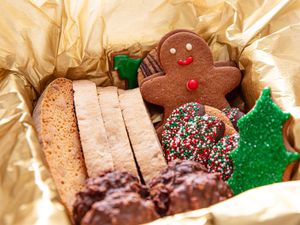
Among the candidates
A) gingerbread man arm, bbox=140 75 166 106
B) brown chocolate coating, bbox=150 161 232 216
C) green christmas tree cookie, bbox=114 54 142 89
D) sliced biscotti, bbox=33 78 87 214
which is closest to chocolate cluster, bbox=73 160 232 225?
brown chocolate coating, bbox=150 161 232 216

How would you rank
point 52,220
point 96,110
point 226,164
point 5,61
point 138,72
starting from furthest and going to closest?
point 138,72 → point 5,61 → point 96,110 → point 226,164 → point 52,220

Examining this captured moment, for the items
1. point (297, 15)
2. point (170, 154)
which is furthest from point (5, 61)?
point (297, 15)

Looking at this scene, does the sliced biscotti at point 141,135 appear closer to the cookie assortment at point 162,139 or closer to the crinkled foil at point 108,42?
the cookie assortment at point 162,139

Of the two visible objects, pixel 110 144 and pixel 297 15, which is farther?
pixel 297 15

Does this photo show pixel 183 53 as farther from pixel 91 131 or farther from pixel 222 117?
pixel 91 131

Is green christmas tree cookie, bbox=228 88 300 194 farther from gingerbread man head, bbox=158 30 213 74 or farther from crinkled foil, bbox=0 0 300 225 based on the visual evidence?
gingerbread man head, bbox=158 30 213 74

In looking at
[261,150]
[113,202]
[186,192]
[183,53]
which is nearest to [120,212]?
[113,202]

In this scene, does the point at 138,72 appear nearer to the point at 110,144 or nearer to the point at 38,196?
the point at 110,144
